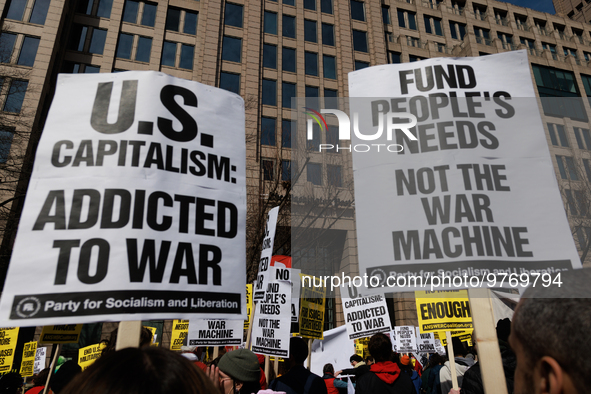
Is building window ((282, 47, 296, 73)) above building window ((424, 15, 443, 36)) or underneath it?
underneath

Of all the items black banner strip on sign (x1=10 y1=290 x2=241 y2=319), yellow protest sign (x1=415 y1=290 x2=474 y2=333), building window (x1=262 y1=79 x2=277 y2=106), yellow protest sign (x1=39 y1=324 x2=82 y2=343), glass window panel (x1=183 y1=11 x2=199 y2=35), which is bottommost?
black banner strip on sign (x1=10 y1=290 x2=241 y2=319)

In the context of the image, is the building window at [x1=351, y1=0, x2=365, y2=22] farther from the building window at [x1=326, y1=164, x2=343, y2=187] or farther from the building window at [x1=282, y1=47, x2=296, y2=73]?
the building window at [x1=326, y1=164, x2=343, y2=187]

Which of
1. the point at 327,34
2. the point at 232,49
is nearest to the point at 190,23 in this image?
the point at 232,49

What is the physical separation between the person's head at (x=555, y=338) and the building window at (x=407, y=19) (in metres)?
38.8

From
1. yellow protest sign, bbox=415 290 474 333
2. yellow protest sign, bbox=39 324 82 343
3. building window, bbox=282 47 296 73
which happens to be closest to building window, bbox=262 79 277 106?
building window, bbox=282 47 296 73

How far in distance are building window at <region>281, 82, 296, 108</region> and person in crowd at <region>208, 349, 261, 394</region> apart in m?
24.9

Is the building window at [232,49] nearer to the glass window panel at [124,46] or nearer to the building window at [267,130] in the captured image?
the building window at [267,130]

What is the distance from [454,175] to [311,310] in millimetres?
5573

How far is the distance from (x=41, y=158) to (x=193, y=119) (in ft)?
3.39

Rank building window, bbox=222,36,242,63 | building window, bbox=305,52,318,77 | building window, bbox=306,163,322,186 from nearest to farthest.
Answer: building window, bbox=306,163,322,186 < building window, bbox=222,36,242,63 < building window, bbox=305,52,318,77

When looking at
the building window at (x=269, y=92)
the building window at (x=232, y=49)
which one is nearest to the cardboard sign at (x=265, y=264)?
the building window at (x=269, y=92)

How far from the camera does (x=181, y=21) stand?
92.3 ft

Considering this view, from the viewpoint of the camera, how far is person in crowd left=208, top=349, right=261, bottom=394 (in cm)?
331

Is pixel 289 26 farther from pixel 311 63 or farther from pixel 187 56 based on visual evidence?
pixel 187 56
